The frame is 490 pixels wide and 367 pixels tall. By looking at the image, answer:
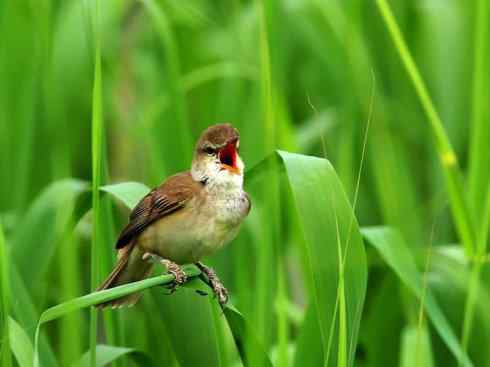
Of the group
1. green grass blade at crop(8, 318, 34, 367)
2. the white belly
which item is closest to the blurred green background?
green grass blade at crop(8, 318, 34, 367)

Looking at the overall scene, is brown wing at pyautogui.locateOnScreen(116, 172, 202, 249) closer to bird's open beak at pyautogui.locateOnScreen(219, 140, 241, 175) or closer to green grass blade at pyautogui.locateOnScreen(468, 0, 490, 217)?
bird's open beak at pyautogui.locateOnScreen(219, 140, 241, 175)

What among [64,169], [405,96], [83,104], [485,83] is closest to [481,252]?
[485,83]

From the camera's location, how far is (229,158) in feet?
8.61

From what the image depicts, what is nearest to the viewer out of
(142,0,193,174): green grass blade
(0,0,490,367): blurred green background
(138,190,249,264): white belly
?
(0,0,490,367): blurred green background

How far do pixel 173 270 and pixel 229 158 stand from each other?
1.14 ft

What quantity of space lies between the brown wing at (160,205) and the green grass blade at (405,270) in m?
0.52

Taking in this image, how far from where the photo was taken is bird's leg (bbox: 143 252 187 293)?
2.33m

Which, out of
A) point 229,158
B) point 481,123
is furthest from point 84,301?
point 481,123

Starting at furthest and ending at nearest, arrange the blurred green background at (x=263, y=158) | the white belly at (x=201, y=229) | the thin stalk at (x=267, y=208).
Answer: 1. the white belly at (x=201, y=229)
2. the blurred green background at (x=263, y=158)
3. the thin stalk at (x=267, y=208)

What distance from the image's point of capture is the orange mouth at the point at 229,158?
2596mm

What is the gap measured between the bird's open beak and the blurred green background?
0.45ft

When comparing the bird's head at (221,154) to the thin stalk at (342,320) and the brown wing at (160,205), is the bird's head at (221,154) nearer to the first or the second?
the brown wing at (160,205)

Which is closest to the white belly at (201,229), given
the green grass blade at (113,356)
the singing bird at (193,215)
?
the singing bird at (193,215)

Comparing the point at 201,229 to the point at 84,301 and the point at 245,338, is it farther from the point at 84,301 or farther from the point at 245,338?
the point at 84,301
